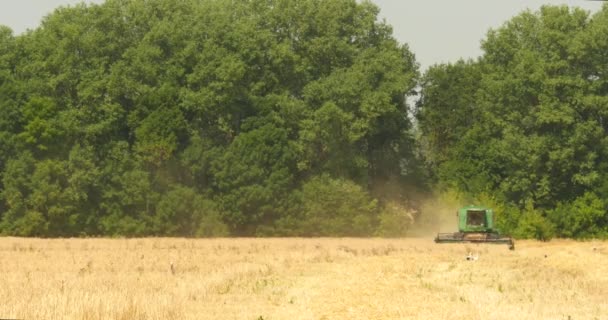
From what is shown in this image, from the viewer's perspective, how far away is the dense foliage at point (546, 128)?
224ft

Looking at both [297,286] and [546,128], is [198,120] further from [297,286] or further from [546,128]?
[297,286]

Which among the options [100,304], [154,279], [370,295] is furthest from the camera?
[154,279]

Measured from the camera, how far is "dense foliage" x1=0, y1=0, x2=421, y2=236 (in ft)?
227

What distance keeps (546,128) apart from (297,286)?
48827mm

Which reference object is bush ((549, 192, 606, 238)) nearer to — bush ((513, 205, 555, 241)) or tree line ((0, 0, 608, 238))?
tree line ((0, 0, 608, 238))

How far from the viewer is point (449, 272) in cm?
3177

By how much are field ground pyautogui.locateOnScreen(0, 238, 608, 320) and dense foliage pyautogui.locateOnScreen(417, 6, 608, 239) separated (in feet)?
95.9

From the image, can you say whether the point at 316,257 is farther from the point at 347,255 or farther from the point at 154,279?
the point at 154,279

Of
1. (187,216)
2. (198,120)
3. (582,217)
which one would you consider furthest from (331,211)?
(582,217)

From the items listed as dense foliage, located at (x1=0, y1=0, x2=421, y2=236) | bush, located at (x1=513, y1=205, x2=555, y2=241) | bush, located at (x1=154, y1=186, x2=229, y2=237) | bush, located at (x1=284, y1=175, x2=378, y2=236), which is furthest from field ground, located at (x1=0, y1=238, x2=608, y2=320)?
bush, located at (x1=284, y1=175, x2=378, y2=236)

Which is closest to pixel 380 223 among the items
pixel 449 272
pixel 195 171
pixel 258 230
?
pixel 258 230

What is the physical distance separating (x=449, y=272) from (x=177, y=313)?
15.1 metres

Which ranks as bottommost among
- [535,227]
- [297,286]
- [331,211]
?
[297,286]

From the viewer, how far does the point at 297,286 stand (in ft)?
85.1
